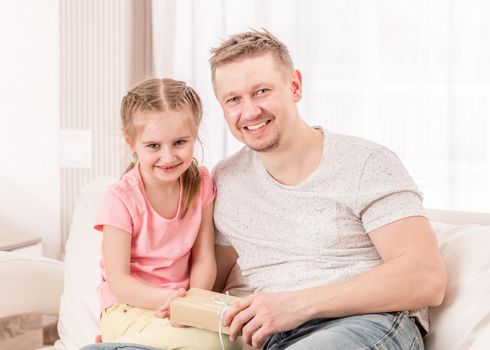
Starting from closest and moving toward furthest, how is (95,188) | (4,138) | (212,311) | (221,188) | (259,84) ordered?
(212,311) < (259,84) < (221,188) < (95,188) < (4,138)

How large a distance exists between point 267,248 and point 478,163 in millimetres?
845

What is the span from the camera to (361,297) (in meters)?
1.68

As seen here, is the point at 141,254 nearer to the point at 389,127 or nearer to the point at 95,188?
the point at 95,188

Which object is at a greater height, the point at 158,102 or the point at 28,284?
the point at 158,102

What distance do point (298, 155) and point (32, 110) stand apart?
1357mm

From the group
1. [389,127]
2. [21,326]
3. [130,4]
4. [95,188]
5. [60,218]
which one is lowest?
[21,326]

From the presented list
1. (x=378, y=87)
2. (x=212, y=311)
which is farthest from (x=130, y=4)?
(x=212, y=311)

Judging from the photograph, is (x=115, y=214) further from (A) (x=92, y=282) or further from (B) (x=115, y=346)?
(A) (x=92, y=282)

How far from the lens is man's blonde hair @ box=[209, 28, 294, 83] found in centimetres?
187

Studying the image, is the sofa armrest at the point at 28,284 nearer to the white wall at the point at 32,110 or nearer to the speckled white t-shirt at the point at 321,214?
the white wall at the point at 32,110

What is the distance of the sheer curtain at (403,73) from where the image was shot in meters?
2.40

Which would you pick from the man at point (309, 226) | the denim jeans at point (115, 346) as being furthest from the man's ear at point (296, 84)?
the denim jeans at point (115, 346)

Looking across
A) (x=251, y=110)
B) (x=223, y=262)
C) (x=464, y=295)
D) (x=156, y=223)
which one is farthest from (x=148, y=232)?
(x=464, y=295)

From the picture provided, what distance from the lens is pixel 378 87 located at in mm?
2506
